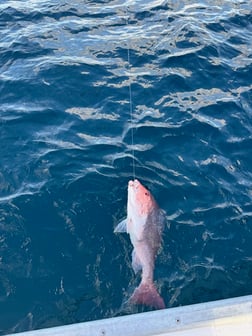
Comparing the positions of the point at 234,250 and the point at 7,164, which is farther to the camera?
the point at 7,164

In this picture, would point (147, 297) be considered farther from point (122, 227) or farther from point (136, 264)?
point (122, 227)

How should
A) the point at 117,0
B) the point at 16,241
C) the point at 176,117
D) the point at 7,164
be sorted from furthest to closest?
the point at 117,0, the point at 176,117, the point at 7,164, the point at 16,241

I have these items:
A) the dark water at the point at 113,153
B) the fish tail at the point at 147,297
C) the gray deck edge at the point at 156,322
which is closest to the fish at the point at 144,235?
the fish tail at the point at 147,297

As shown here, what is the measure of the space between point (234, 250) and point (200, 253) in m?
0.44

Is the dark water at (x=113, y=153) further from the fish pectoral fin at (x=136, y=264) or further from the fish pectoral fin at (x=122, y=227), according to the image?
the fish pectoral fin at (x=122, y=227)

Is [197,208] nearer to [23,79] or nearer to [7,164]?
[7,164]

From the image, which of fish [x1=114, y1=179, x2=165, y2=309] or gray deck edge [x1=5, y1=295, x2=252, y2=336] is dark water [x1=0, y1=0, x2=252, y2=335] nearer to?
fish [x1=114, y1=179, x2=165, y2=309]

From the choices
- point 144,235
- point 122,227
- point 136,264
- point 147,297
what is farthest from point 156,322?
point 122,227

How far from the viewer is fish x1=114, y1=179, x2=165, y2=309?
5344 millimetres

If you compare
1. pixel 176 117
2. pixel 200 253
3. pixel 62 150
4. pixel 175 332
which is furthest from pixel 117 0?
pixel 175 332

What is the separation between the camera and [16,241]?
19.4 feet

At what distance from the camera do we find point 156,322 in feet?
14.6

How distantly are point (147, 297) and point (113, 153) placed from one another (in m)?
2.61

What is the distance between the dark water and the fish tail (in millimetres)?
176
